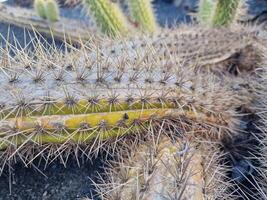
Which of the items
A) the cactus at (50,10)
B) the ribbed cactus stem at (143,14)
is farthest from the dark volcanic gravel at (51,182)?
the cactus at (50,10)

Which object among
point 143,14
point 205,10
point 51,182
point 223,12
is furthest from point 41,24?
point 51,182

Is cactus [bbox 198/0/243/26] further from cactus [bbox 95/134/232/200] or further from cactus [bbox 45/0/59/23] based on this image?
cactus [bbox 95/134/232/200]

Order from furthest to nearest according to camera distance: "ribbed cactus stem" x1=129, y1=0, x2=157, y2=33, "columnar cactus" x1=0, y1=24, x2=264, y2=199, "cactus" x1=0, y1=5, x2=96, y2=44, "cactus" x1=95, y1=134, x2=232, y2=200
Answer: "cactus" x1=0, y1=5, x2=96, y2=44 → "ribbed cactus stem" x1=129, y1=0, x2=157, y2=33 → "columnar cactus" x1=0, y1=24, x2=264, y2=199 → "cactus" x1=95, y1=134, x2=232, y2=200

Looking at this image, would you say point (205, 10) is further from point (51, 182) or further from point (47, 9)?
point (51, 182)

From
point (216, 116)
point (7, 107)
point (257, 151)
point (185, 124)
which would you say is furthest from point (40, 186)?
point (257, 151)

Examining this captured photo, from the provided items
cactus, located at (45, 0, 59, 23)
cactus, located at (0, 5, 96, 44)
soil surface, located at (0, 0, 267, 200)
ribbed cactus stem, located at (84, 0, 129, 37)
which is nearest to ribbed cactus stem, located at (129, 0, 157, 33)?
ribbed cactus stem, located at (84, 0, 129, 37)

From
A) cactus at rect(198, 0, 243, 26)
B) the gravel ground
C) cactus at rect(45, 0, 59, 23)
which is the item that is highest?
cactus at rect(198, 0, 243, 26)
